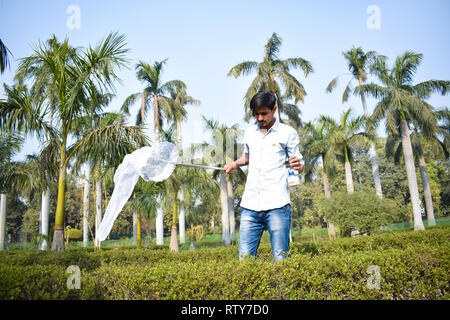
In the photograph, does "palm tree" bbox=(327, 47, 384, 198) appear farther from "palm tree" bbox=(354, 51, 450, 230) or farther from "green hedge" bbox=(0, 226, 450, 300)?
"green hedge" bbox=(0, 226, 450, 300)

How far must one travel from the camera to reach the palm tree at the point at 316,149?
Result: 2373 centimetres

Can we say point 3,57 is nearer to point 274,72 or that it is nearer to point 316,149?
point 274,72

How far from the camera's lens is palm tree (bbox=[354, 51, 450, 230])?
1983cm

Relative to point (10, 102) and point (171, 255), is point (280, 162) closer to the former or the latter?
point (171, 255)

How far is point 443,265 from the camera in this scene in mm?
3068

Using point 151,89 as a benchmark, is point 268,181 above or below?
below

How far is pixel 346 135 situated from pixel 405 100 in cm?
429

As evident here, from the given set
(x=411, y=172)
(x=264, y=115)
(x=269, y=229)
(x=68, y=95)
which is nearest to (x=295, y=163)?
(x=264, y=115)

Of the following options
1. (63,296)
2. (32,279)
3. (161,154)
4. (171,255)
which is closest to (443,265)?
(161,154)

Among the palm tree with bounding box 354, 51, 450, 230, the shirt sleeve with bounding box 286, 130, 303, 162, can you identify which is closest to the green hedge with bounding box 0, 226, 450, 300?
the shirt sleeve with bounding box 286, 130, 303, 162

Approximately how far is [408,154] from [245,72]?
1163 cm

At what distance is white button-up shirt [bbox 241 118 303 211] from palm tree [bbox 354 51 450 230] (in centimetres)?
1948

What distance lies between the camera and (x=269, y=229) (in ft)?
9.58

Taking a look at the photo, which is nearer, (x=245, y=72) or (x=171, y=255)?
(x=171, y=255)
